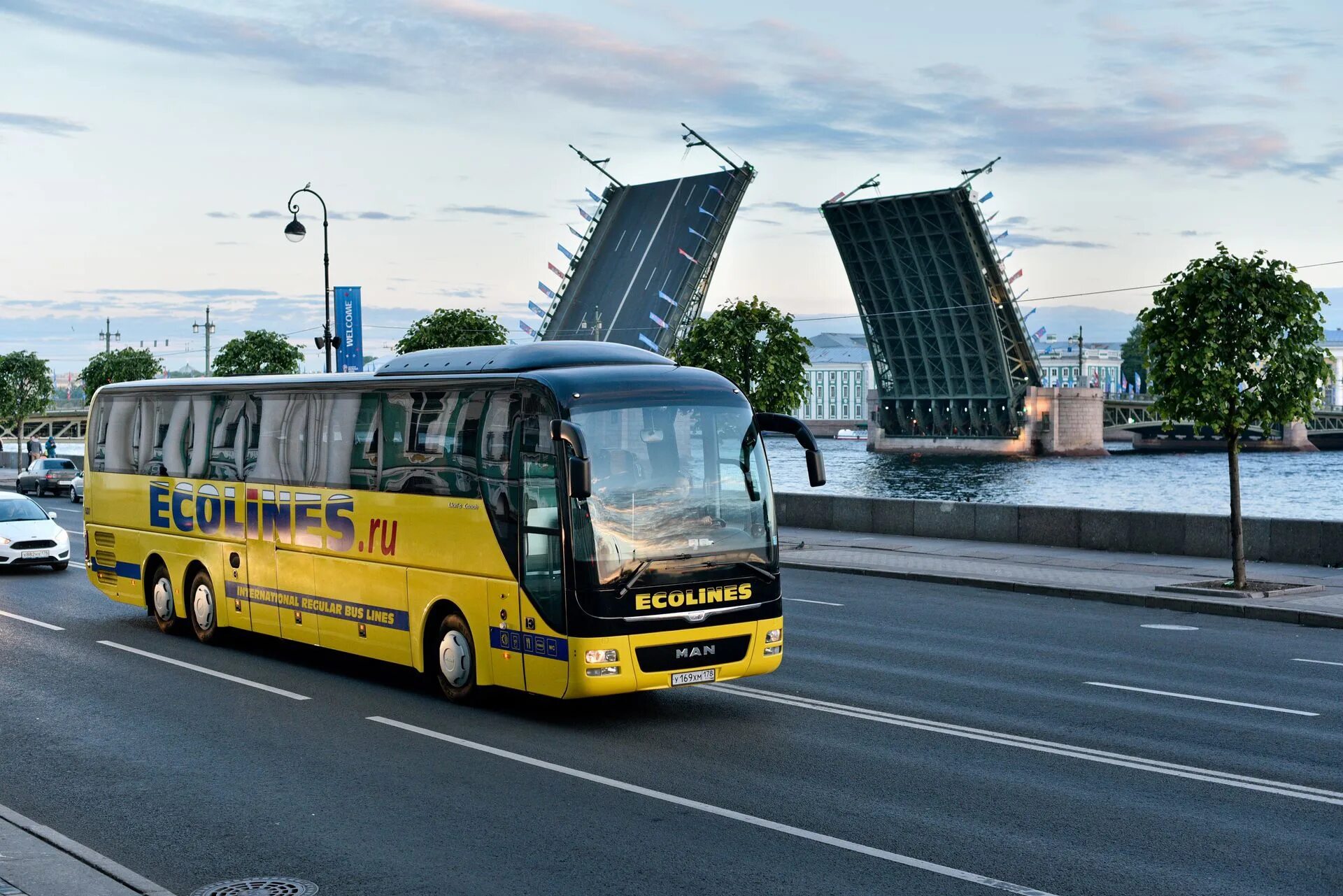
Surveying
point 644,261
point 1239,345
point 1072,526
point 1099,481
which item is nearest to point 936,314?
point 1099,481

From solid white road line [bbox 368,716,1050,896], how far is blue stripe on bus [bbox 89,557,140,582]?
7.53 meters

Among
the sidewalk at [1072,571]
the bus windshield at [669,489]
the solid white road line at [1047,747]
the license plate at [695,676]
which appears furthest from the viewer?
the sidewalk at [1072,571]

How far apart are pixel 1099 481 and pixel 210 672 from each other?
88.2m

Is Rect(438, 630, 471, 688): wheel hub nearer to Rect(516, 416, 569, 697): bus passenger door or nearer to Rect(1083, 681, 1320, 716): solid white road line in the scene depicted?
Rect(516, 416, 569, 697): bus passenger door

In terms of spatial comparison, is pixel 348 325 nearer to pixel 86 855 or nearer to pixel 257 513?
pixel 257 513

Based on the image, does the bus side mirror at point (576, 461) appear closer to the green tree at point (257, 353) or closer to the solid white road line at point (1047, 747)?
the solid white road line at point (1047, 747)

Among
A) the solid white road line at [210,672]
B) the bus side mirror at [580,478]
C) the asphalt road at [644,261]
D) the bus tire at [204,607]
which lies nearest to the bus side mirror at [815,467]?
the bus side mirror at [580,478]

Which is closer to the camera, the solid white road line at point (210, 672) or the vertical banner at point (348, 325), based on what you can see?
the solid white road line at point (210, 672)

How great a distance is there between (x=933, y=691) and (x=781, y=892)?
631 cm

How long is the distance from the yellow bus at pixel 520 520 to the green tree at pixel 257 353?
5146 cm

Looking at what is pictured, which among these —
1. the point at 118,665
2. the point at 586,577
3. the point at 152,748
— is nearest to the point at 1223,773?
the point at 586,577

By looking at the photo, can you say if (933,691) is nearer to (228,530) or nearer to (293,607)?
(293,607)

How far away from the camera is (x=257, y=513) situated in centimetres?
1540

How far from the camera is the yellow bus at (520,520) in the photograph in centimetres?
1112
